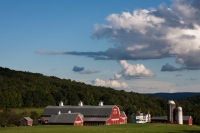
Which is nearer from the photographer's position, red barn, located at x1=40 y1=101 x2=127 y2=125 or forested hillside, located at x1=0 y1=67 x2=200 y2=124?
red barn, located at x1=40 y1=101 x2=127 y2=125

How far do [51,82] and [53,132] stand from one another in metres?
130

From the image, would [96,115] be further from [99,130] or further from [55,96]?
[55,96]

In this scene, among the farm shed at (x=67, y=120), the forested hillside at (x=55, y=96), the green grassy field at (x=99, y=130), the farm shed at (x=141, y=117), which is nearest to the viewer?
the green grassy field at (x=99, y=130)

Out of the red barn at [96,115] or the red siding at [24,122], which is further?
the red barn at [96,115]

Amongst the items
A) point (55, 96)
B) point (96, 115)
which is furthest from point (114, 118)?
point (55, 96)

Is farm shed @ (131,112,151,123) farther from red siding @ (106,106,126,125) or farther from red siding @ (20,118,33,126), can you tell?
red siding @ (20,118,33,126)

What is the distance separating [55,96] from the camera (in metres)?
151

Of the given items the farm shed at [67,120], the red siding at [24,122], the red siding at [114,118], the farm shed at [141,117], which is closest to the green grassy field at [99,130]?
the farm shed at [67,120]

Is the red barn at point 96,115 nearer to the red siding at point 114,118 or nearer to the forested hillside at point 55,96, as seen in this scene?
the red siding at point 114,118

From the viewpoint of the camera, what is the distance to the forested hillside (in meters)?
129

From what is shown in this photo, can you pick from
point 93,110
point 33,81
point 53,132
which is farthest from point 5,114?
point 33,81

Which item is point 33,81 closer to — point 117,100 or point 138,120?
point 117,100

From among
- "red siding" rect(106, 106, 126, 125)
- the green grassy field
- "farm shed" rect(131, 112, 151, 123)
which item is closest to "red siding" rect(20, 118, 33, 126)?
"red siding" rect(106, 106, 126, 125)

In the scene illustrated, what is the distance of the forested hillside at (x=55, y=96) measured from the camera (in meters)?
129
